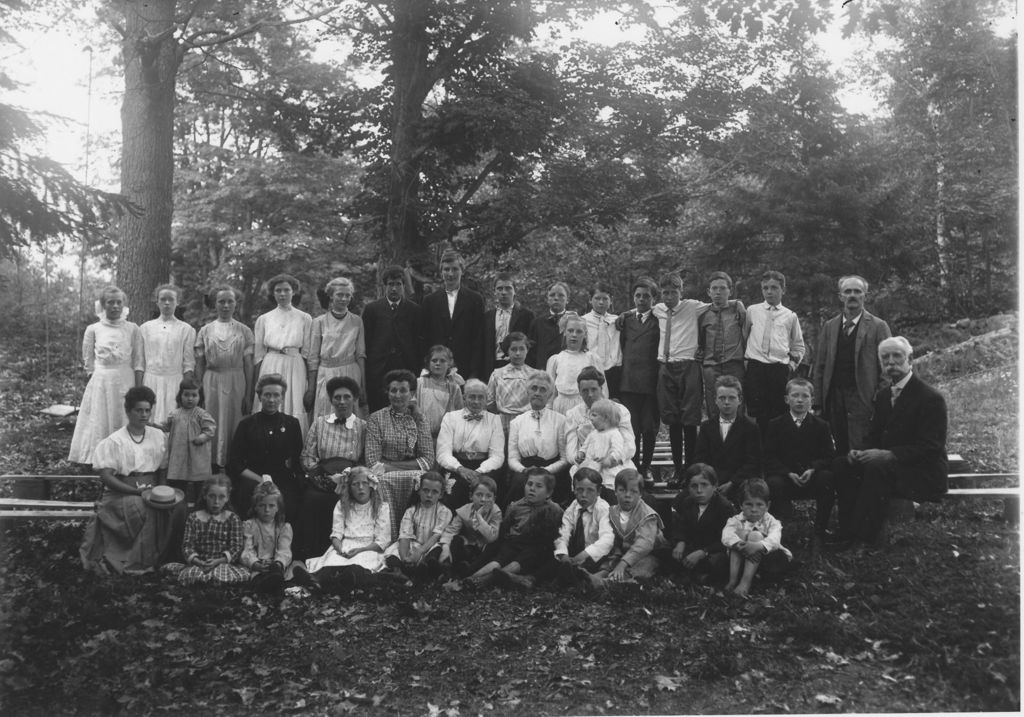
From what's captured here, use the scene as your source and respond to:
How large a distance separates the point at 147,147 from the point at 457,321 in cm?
425

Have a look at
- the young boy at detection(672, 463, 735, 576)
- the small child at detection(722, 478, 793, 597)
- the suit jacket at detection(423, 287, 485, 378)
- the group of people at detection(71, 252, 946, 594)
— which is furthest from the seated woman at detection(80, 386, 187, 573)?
the small child at detection(722, 478, 793, 597)

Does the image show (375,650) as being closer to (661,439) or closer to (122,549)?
(122,549)

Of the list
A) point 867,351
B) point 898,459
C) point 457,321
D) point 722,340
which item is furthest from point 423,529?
point 867,351

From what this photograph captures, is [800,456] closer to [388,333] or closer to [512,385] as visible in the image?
[512,385]

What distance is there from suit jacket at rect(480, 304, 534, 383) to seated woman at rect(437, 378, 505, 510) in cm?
88

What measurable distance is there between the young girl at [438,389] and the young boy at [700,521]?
205cm

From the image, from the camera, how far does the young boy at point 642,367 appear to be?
7148mm

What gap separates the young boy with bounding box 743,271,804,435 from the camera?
22.5 ft

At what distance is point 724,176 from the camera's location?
551 inches

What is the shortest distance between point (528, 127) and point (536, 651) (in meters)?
8.26

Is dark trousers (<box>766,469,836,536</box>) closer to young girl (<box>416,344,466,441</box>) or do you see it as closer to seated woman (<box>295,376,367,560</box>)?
young girl (<box>416,344,466,441</box>)

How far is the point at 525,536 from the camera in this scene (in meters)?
5.71

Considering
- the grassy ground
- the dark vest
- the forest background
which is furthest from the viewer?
the forest background

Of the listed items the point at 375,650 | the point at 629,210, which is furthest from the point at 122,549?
the point at 629,210
